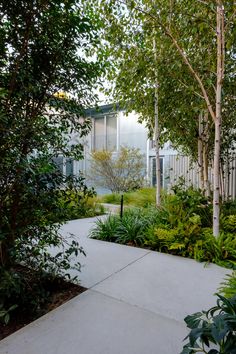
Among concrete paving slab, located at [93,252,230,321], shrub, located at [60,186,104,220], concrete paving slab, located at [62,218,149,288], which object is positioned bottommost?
concrete paving slab, located at [62,218,149,288]

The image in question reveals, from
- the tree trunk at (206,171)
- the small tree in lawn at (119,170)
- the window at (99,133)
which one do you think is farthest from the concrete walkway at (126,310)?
the window at (99,133)

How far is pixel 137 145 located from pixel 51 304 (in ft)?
32.9

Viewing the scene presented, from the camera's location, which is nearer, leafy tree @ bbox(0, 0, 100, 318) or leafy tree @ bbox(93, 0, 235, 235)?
leafy tree @ bbox(0, 0, 100, 318)

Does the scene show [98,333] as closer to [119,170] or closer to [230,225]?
[230,225]

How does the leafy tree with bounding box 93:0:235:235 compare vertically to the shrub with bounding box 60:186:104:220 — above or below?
above

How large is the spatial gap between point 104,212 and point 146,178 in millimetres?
3650

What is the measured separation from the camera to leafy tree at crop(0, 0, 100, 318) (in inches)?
81.4

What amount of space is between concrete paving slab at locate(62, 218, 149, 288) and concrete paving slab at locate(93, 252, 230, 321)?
0.45ft

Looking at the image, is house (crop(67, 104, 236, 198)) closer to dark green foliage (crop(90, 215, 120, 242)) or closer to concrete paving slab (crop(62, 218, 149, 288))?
dark green foliage (crop(90, 215, 120, 242))

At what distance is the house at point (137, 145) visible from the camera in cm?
858

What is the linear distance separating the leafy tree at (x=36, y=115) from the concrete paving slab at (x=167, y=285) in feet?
2.59

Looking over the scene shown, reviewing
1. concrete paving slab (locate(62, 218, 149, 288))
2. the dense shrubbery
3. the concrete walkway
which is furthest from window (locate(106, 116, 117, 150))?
the concrete walkway

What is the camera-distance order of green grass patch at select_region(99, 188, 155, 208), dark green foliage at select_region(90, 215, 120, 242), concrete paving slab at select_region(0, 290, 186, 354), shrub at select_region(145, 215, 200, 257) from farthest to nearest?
green grass patch at select_region(99, 188, 155, 208) → dark green foliage at select_region(90, 215, 120, 242) → shrub at select_region(145, 215, 200, 257) → concrete paving slab at select_region(0, 290, 186, 354)

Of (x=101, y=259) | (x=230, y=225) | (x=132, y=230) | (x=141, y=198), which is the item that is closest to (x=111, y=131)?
(x=141, y=198)
